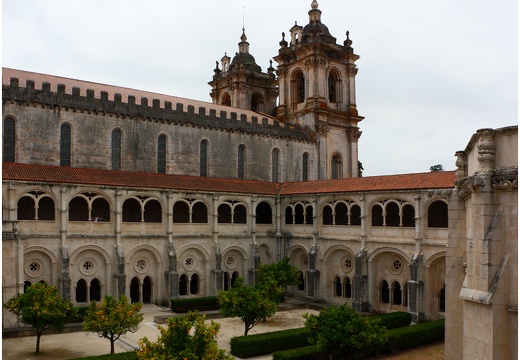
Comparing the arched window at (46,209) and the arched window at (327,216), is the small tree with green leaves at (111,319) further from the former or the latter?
the arched window at (327,216)

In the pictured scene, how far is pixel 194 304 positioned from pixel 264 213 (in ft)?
38.0

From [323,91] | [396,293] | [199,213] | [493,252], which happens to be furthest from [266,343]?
[323,91]

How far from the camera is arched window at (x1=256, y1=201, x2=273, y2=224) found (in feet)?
139

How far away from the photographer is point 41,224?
3148cm

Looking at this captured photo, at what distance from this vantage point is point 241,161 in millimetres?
45500

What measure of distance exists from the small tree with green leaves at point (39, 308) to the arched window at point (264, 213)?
20.6 metres

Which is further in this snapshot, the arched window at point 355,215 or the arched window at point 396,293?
the arched window at point 355,215

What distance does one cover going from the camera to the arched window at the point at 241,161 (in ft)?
149

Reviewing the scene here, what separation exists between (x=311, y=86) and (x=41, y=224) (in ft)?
97.1

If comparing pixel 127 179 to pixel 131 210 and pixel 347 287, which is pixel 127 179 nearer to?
pixel 131 210

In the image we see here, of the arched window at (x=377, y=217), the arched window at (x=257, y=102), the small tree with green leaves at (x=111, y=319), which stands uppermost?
the arched window at (x=257, y=102)

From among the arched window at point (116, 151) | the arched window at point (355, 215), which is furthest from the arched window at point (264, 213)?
the arched window at point (116, 151)

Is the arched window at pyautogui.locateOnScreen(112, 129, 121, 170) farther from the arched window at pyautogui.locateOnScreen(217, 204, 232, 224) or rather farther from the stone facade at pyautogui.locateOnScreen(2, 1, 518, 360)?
the arched window at pyautogui.locateOnScreen(217, 204, 232, 224)

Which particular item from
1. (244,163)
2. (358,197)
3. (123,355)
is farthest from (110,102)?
(123,355)
